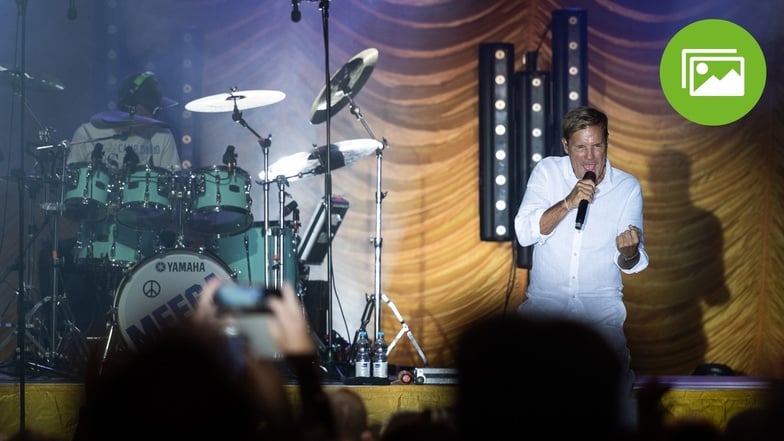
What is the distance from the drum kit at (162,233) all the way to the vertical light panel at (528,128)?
1.12m

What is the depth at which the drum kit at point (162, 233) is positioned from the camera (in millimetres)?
6746

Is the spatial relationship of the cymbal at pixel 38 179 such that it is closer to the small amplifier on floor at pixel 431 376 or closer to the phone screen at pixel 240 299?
the small amplifier on floor at pixel 431 376

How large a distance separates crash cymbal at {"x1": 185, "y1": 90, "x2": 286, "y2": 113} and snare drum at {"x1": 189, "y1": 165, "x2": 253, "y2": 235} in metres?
0.57

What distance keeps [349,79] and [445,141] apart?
4.21ft

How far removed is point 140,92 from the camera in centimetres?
769

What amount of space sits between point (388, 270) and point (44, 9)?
11.5 ft

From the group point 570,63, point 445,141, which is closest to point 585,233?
point 570,63


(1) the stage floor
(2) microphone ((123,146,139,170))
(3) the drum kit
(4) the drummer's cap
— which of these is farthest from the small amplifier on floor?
(4) the drummer's cap

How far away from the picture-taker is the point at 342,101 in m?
7.39

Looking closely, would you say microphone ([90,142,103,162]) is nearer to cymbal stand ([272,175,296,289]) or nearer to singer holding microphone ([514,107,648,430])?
cymbal stand ([272,175,296,289])

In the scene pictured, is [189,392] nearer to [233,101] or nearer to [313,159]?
[313,159]

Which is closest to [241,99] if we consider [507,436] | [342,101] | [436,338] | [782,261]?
[342,101]

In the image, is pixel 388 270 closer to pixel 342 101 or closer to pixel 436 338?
pixel 436 338

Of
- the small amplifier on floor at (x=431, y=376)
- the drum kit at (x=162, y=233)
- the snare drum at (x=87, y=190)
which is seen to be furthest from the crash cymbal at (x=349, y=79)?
the small amplifier on floor at (x=431, y=376)
